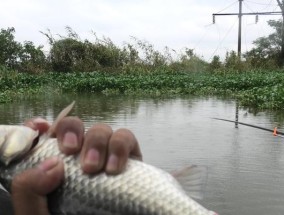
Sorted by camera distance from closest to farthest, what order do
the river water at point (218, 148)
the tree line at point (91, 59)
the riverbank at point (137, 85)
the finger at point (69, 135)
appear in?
the finger at point (69, 135) → the river water at point (218, 148) → the riverbank at point (137, 85) → the tree line at point (91, 59)

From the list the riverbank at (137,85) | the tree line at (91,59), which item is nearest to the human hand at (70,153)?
the riverbank at (137,85)

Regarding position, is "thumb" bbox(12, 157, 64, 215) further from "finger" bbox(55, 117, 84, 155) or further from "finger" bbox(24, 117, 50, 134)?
"finger" bbox(24, 117, 50, 134)

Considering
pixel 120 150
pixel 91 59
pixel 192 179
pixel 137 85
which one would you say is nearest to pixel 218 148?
pixel 192 179

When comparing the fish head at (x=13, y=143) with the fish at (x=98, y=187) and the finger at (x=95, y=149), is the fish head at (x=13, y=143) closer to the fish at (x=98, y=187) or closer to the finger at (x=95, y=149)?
the fish at (x=98, y=187)

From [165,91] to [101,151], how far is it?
19.8m

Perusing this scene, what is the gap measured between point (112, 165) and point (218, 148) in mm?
6107

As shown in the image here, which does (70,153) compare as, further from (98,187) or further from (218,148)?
(218,148)

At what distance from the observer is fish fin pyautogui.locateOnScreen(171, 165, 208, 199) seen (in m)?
1.27

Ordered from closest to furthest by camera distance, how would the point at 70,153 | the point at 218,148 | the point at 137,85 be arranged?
the point at 70,153 → the point at 218,148 → the point at 137,85

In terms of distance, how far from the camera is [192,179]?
1297mm

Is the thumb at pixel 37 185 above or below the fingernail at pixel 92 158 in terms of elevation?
below

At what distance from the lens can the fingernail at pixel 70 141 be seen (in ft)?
3.88

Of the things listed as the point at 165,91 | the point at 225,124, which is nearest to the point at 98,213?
the point at 225,124

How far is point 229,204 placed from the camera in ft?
15.1
